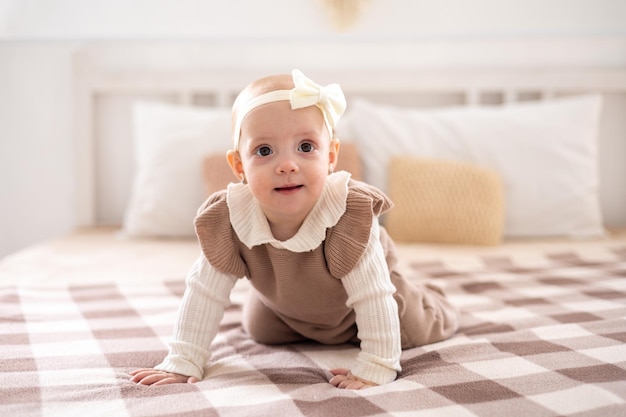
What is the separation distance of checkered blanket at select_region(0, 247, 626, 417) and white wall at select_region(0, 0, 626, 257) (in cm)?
111

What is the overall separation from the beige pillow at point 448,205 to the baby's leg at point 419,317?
0.83 meters

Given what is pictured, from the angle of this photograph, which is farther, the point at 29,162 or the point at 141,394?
the point at 29,162

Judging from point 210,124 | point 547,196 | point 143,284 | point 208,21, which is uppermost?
point 208,21

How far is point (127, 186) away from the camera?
95.3 inches

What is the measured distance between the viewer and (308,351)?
3.56ft

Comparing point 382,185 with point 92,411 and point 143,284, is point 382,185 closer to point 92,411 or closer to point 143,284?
point 143,284

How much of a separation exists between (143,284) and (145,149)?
2.40 feet

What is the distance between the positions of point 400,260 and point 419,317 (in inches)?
25.2

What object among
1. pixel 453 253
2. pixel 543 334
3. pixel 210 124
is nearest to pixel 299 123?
pixel 543 334

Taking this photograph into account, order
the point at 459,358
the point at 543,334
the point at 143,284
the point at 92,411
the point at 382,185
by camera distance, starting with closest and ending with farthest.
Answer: the point at 92,411, the point at 459,358, the point at 543,334, the point at 143,284, the point at 382,185

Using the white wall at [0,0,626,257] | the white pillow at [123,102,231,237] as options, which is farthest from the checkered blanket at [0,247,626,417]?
the white wall at [0,0,626,257]

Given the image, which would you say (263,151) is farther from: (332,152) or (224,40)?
(224,40)

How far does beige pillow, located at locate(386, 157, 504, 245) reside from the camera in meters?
1.94

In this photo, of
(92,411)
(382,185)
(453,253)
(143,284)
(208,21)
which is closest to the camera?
(92,411)
